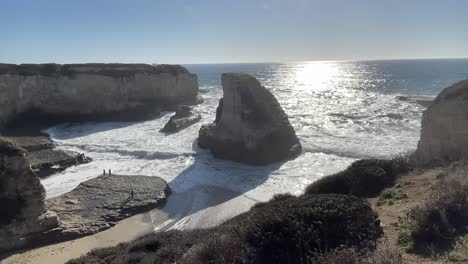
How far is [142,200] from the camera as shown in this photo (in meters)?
20.2

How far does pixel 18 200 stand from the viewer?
627 inches

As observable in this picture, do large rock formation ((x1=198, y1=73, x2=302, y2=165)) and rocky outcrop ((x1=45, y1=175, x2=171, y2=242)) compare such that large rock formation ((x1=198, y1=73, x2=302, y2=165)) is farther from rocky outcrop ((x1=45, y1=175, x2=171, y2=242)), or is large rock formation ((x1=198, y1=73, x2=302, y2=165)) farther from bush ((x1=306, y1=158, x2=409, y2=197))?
bush ((x1=306, y1=158, x2=409, y2=197))

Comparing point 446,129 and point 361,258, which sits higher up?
point 446,129

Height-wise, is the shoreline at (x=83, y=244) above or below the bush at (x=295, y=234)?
below

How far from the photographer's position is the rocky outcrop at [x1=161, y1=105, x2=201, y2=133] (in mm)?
38434

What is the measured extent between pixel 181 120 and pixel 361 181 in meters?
28.1

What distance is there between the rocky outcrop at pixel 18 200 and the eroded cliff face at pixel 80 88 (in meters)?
27.1

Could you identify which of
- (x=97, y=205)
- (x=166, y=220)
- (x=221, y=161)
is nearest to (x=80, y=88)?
(x=221, y=161)

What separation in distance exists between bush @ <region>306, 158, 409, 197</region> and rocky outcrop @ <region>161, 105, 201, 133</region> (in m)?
25.7

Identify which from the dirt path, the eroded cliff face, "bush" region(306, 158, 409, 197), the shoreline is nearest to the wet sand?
the shoreline

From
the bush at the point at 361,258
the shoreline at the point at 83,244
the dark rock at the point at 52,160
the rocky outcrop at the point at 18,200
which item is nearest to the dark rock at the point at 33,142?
the dark rock at the point at 52,160

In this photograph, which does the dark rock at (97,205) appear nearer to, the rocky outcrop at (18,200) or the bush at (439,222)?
the rocky outcrop at (18,200)

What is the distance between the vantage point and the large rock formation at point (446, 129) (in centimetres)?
1711

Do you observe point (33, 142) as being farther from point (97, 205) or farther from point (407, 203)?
point (407, 203)
